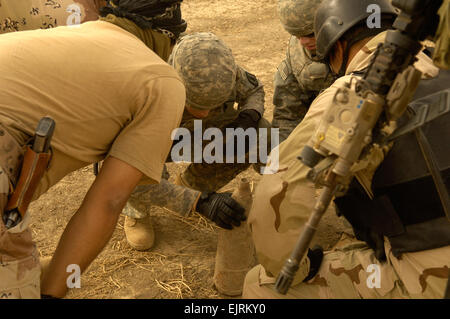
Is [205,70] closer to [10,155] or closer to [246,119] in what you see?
[246,119]

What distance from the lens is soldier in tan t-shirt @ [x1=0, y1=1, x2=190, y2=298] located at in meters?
2.21

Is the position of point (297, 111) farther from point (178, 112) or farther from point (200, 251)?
point (178, 112)

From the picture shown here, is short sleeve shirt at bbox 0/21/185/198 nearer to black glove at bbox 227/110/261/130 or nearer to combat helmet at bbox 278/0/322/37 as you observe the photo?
black glove at bbox 227/110/261/130

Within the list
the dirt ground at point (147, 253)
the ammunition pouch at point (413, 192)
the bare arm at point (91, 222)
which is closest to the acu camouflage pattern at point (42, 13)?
the dirt ground at point (147, 253)

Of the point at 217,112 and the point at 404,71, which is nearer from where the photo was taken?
the point at 404,71

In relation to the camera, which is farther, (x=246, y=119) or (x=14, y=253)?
(x=246, y=119)

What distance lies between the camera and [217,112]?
165 inches

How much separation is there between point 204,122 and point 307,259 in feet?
6.29

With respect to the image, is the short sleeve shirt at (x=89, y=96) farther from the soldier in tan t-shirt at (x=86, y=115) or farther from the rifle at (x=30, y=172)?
the rifle at (x=30, y=172)

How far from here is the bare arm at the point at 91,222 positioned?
232 centimetres

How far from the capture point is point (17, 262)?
85.0 inches

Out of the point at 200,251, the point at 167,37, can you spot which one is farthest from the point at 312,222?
the point at 200,251

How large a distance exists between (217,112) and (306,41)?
95cm

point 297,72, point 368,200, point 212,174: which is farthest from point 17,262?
point 297,72
